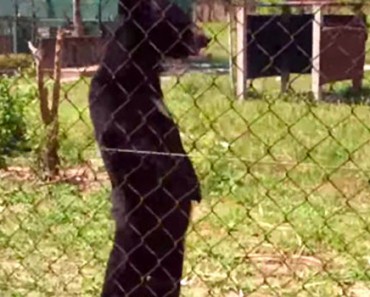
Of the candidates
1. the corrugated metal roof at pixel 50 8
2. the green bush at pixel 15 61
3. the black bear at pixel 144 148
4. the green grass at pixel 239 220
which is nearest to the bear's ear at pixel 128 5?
the black bear at pixel 144 148

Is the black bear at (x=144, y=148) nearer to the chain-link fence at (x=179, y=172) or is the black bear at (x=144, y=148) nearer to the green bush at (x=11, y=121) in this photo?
the chain-link fence at (x=179, y=172)

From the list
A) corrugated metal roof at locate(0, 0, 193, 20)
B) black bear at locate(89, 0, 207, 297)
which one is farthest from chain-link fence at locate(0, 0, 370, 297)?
corrugated metal roof at locate(0, 0, 193, 20)

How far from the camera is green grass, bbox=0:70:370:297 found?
16.1 feet

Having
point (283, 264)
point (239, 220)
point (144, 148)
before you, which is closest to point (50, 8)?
point (239, 220)

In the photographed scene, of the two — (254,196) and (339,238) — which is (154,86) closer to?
(339,238)

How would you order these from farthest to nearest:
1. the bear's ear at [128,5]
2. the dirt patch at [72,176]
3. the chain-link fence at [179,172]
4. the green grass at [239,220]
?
the dirt patch at [72,176], the green grass at [239,220], the chain-link fence at [179,172], the bear's ear at [128,5]

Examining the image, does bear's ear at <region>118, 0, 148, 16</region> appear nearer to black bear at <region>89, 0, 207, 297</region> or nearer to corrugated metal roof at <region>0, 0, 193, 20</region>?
black bear at <region>89, 0, 207, 297</region>

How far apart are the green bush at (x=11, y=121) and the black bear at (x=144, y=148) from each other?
4318 mm

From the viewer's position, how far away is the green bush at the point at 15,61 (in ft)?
23.9

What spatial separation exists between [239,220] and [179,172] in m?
2.59

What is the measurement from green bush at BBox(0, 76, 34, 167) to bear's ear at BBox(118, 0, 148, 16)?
452 cm

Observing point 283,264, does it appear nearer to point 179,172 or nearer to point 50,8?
point 179,172

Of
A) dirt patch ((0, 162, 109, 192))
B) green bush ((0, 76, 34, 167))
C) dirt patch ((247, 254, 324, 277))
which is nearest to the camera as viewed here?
dirt patch ((247, 254, 324, 277))

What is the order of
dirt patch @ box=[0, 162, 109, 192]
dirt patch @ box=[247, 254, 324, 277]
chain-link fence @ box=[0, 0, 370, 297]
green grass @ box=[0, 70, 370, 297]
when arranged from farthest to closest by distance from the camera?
dirt patch @ box=[0, 162, 109, 192]
dirt patch @ box=[247, 254, 324, 277]
green grass @ box=[0, 70, 370, 297]
chain-link fence @ box=[0, 0, 370, 297]
